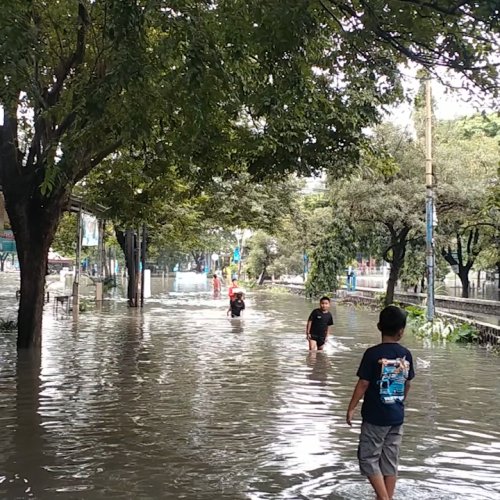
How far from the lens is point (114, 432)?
7.24 m

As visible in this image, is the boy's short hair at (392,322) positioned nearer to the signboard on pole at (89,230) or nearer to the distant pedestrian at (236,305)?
the signboard on pole at (89,230)

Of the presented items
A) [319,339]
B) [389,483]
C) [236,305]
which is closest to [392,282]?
[236,305]

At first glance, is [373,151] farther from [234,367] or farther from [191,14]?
[191,14]

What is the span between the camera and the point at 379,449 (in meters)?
4.77

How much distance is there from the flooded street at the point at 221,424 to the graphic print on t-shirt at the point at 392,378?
1.06m

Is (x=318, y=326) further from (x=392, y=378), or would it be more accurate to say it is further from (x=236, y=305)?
(x=236, y=305)

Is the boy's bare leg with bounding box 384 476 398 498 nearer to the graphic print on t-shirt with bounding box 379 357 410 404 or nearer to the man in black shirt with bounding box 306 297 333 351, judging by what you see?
the graphic print on t-shirt with bounding box 379 357 410 404

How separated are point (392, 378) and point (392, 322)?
0.40 metres

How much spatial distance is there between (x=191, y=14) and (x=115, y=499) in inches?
182

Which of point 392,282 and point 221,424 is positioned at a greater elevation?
point 392,282

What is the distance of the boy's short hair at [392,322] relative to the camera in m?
4.81

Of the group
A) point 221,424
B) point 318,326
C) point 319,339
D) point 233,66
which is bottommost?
point 221,424

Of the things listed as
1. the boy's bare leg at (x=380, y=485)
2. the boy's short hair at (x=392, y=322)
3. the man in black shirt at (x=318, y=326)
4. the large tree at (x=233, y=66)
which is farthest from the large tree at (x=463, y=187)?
the boy's bare leg at (x=380, y=485)

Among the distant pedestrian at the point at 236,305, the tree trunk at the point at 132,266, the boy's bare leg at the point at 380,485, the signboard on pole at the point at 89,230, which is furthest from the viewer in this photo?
the tree trunk at the point at 132,266
